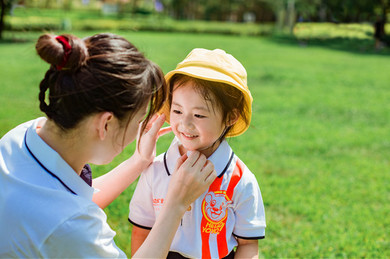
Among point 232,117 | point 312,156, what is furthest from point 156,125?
point 312,156

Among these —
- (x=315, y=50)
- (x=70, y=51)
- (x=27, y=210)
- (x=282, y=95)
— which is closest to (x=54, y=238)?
(x=27, y=210)

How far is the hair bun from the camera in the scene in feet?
4.14

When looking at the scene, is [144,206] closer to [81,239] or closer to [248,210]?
[248,210]

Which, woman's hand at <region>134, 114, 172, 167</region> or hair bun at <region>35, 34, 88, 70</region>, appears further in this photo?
woman's hand at <region>134, 114, 172, 167</region>

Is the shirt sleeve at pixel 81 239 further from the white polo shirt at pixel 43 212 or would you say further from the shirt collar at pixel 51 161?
the shirt collar at pixel 51 161

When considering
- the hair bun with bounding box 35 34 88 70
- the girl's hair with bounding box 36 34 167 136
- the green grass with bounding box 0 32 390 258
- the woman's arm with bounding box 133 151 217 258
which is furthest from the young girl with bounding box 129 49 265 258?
the hair bun with bounding box 35 34 88 70

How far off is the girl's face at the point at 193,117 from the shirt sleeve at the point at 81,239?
56 cm

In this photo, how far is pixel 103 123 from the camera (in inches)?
55.7

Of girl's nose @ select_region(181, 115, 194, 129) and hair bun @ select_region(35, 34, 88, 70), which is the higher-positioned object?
hair bun @ select_region(35, 34, 88, 70)

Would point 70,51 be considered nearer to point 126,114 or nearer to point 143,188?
point 126,114

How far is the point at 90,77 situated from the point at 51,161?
0.31 m

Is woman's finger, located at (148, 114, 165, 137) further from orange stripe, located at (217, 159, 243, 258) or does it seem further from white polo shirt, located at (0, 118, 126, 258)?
white polo shirt, located at (0, 118, 126, 258)

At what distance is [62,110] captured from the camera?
1.36m

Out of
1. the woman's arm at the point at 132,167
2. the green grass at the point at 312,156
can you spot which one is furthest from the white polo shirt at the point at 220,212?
the green grass at the point at 312,156
